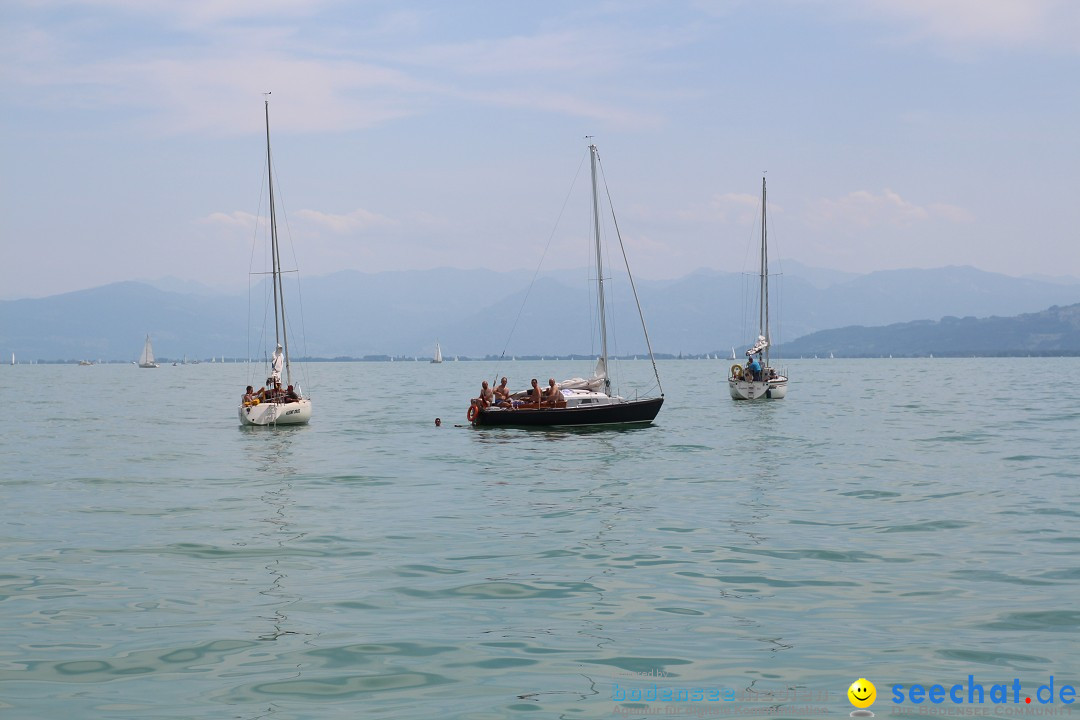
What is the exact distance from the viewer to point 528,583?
622 inches

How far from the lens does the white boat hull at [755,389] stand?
7394 centimetres

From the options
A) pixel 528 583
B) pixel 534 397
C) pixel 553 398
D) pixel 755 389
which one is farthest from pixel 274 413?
pixel 528 583

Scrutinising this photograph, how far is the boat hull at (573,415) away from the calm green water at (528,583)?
39.6ft

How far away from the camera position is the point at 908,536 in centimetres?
1961

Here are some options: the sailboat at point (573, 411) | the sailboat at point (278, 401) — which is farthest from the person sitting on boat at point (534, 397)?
the sailboat at point (278, 401)

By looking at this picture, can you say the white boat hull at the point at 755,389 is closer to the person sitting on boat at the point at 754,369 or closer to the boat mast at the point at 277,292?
the person sitting on boat at the point at 754,369

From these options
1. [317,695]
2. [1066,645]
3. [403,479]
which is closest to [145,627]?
[317,695]

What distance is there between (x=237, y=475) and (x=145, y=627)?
19925mm

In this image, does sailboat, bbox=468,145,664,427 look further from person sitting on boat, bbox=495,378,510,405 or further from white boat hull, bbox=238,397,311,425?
white boat hull, bbox=238,397,311,425

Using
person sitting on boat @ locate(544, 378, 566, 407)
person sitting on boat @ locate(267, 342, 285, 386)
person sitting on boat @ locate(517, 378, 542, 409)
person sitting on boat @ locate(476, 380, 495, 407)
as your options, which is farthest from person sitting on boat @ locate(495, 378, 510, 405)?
person sitting on boat @ locate(267, 342, 285, 386)

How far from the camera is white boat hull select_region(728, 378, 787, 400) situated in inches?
2911

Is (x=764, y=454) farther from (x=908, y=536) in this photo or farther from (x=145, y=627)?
(x=145, y=627)

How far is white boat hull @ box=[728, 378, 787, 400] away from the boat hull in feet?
84.6

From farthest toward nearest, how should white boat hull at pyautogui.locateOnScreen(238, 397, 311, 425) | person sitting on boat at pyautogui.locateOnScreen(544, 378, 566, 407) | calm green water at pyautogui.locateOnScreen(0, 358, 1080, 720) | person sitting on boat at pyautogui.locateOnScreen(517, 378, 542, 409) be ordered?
white boat hull at pyautogui.locateOnScreen(238, 397, 311, 425), person sitting on boat at pyautogui.locateOnScreen(517, 378, 542, 409), person sitting on boat at pyautogui.locateOnScreen(544, 378, 566, 407), calm green water at pyautogui.locateOnScreen(0, 358, 1080, 720)
